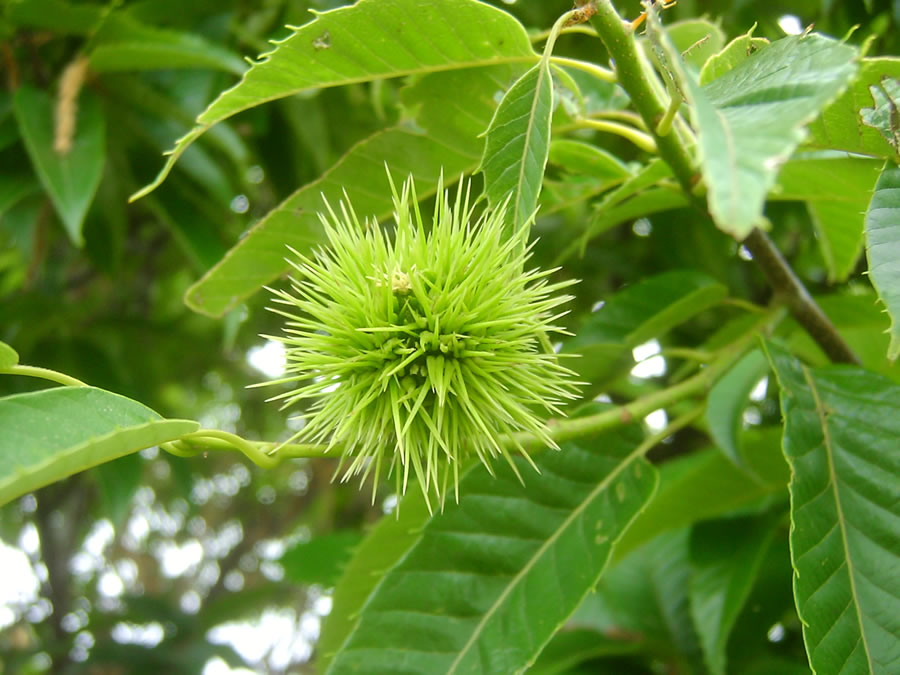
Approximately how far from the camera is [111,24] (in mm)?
1371

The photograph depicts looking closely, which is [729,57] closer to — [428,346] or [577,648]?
[428,346]

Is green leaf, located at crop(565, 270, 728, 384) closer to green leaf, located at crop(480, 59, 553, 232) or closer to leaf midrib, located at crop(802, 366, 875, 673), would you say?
leaf midrib, located at crop(802, 366, 875, 673)

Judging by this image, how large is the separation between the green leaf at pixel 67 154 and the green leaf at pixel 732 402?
896 mm

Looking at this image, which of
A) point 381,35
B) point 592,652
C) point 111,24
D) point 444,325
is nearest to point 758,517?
point 592,652

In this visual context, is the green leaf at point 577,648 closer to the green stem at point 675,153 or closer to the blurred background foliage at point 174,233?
the blurred background foliage at point 174,233

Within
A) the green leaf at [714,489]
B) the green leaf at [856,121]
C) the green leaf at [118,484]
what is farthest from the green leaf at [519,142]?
the green leaf at [118,484]

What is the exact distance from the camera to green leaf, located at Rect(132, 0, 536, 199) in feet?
2.46

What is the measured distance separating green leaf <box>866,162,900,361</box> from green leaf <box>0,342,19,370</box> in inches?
26.4

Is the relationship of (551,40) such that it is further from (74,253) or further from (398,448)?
(74,253)

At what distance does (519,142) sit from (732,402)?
552mm

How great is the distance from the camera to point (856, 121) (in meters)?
0.72

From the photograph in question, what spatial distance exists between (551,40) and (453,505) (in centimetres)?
46

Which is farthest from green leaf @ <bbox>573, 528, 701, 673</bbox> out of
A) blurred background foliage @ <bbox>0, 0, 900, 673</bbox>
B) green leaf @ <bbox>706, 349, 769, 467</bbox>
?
green leaf @ <bbox>706, 349, 769, 467</bbox>

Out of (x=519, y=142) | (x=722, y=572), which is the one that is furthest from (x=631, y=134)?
(x=722, y=572)
